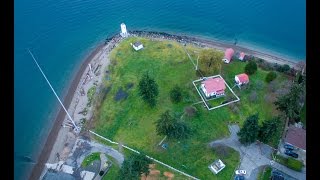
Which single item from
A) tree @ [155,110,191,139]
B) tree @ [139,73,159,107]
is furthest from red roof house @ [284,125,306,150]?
tree @ [139,73,159,107]

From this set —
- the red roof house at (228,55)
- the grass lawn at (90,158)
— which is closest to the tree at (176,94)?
the red roof house at (228,55)

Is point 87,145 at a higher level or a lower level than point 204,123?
lower

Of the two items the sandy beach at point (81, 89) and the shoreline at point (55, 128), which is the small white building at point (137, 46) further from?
the shoreline at point (55, 128)

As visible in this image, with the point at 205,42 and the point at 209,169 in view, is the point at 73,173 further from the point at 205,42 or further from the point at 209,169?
the point at 205,42

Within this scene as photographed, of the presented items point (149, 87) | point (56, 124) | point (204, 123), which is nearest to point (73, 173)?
point (56, 124)

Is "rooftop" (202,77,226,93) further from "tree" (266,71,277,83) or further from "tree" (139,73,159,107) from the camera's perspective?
"tree" (266,71,277,83)

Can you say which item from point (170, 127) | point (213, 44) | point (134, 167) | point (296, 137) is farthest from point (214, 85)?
point (134, 167)

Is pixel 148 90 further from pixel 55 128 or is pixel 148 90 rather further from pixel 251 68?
pixel 251 68
